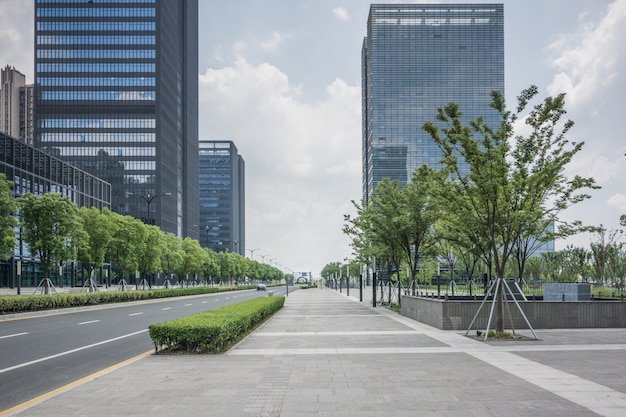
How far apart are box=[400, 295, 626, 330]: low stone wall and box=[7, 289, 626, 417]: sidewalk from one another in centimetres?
363

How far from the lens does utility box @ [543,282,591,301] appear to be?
24.1m

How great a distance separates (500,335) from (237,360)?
8224 millimetres

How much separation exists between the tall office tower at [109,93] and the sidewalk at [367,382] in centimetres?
10238

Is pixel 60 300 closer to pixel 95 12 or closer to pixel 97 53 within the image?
pixel 97 53

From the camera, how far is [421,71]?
15100 centimetres

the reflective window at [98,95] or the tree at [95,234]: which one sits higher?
the reflective window at [98,95]

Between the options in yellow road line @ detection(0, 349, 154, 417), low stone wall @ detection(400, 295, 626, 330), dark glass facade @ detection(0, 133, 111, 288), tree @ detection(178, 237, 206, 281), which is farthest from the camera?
tree @ detection(178, 237, 206, 281)

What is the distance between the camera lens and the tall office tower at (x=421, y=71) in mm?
144750

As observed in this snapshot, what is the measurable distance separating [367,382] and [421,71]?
495 feet

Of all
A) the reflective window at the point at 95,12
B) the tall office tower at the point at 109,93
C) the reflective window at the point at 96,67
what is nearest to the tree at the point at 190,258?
the tall office tower at the point at 109,93

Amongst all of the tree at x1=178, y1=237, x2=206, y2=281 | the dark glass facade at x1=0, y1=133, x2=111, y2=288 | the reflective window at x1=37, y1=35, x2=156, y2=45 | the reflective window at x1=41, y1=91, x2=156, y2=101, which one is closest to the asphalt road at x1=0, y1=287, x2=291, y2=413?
the dark glass facade at x1=0, y1=133, x2=111, y2=288

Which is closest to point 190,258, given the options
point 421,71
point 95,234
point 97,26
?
point 95,234

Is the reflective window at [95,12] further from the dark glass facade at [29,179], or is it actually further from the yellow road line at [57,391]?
the yellow road line at [57,391]

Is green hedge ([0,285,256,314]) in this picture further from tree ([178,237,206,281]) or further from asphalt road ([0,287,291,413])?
tree ([178,237,206,281])
